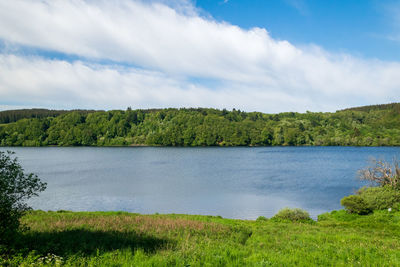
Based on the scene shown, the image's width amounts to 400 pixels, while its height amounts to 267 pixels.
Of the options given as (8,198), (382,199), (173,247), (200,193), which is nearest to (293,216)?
(382,199)

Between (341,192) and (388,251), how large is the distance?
36737 mm

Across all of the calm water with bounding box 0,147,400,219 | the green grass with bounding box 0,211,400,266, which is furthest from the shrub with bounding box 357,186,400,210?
the green grass with bounding box 0,211,400,266

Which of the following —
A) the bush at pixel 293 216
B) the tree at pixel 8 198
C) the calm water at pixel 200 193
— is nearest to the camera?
the tree at pixel 8 198

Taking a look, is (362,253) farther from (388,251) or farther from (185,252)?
(185,252)

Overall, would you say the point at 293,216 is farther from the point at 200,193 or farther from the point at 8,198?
the point at 200,193

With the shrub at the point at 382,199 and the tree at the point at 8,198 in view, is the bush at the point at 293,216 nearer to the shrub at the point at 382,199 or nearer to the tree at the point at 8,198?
the shrub at the point at 382,199

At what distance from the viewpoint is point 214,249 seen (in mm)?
10516

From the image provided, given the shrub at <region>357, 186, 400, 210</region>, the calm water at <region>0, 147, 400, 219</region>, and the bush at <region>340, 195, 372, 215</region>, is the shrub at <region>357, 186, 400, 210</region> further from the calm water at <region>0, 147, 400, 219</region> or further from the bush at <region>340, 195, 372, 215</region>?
the calm water at <region>0, 147, 400, 219</region>

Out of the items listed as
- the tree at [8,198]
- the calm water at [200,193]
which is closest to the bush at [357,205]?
the calm water at [200,193]

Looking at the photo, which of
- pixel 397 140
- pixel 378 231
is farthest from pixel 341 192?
pixel 397 140

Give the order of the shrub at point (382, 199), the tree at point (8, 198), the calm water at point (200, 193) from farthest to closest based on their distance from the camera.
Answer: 1. the calm water at point (200, 193)
2. the shrub at point (382, 199)
3. the tree at point (8, 198)

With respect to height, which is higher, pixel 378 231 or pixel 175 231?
pixel 175 231

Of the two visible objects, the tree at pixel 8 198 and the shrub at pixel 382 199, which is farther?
the shrub at pixel 382 199

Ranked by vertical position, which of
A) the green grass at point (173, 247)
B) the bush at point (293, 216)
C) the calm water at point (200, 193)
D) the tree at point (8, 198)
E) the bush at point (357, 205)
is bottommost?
the calm water at point (200, 193)
